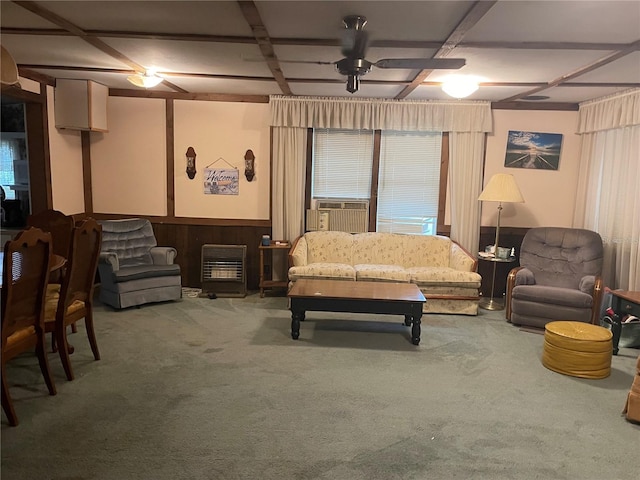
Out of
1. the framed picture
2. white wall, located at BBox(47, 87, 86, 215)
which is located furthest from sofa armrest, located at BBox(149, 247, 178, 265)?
the framed picture

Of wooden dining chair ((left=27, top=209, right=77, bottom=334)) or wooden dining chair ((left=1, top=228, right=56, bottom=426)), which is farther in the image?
wooden dining chair ((left=27, top=209, right=77, bottom=334))

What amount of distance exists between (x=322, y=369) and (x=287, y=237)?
2.57m

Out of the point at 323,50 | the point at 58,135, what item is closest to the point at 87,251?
the point at 323,50

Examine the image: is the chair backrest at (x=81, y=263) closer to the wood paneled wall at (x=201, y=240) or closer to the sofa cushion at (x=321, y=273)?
the sofa cushion at (x=321, y=273)

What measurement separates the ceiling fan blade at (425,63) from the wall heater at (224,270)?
325 cm

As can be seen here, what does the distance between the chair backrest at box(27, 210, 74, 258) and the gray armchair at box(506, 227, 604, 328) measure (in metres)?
4.43

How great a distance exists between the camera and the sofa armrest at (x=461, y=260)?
5051mm

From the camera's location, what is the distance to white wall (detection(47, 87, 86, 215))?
17.0ft

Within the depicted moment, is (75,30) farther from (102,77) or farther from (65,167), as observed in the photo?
(65,167)

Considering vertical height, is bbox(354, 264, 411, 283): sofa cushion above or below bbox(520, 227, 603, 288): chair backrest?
below

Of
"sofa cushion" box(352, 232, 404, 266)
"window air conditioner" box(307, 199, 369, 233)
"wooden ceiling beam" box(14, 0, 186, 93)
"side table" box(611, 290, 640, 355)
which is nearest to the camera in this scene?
"wooden ceiling beam" box(14, 0, 186, 93)

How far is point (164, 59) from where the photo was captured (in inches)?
155

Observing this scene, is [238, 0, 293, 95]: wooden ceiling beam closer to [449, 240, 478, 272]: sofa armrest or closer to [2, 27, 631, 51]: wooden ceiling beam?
[2, 27, 631, 51]: wooden ceiling beam

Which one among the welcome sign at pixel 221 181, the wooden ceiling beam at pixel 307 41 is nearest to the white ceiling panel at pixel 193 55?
the wooden ceiling beam at pixel 307 41
